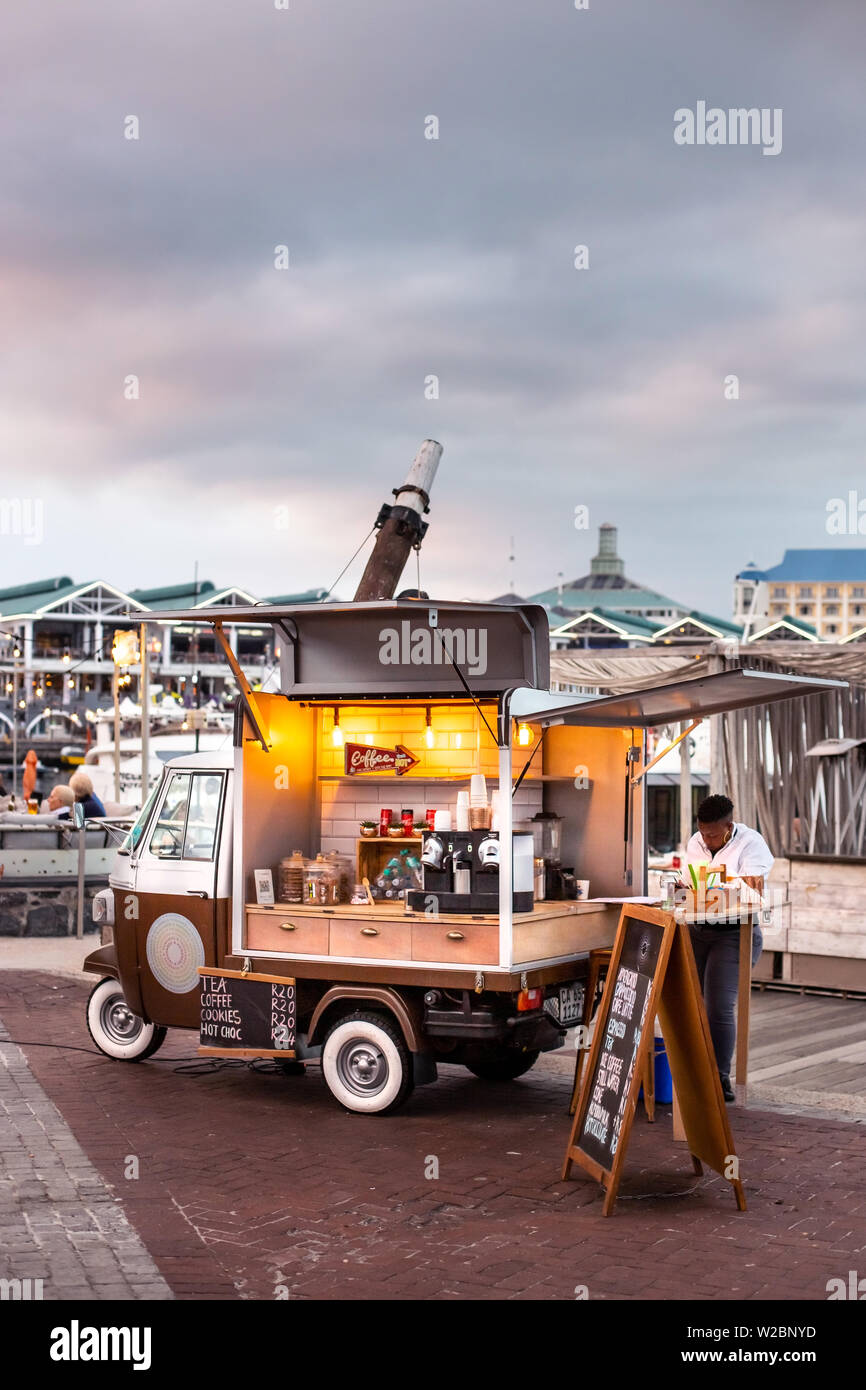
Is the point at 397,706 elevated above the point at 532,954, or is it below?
above

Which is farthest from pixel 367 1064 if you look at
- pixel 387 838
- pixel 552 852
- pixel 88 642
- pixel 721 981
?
pixel 88 642

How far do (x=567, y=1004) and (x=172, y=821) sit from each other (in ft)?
9.21

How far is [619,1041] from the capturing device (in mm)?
6965

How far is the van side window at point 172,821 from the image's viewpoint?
31.2 ft

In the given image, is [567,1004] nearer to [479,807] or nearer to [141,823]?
[479,807]

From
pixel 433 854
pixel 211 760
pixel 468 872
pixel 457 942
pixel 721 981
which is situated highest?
pixel 211 760

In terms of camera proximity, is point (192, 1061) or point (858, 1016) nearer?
point (192, 1061)

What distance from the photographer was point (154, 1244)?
6008mm

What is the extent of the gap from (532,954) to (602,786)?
162cm

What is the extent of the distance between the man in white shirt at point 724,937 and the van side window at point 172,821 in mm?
3287

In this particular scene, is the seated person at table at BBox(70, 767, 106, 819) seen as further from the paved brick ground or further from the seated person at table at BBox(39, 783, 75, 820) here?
the paved brick ground

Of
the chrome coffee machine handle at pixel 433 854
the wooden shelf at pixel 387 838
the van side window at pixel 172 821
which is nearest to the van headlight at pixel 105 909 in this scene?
the van side window at pixel 172 821

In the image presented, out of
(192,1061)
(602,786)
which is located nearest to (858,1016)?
(602,786)
